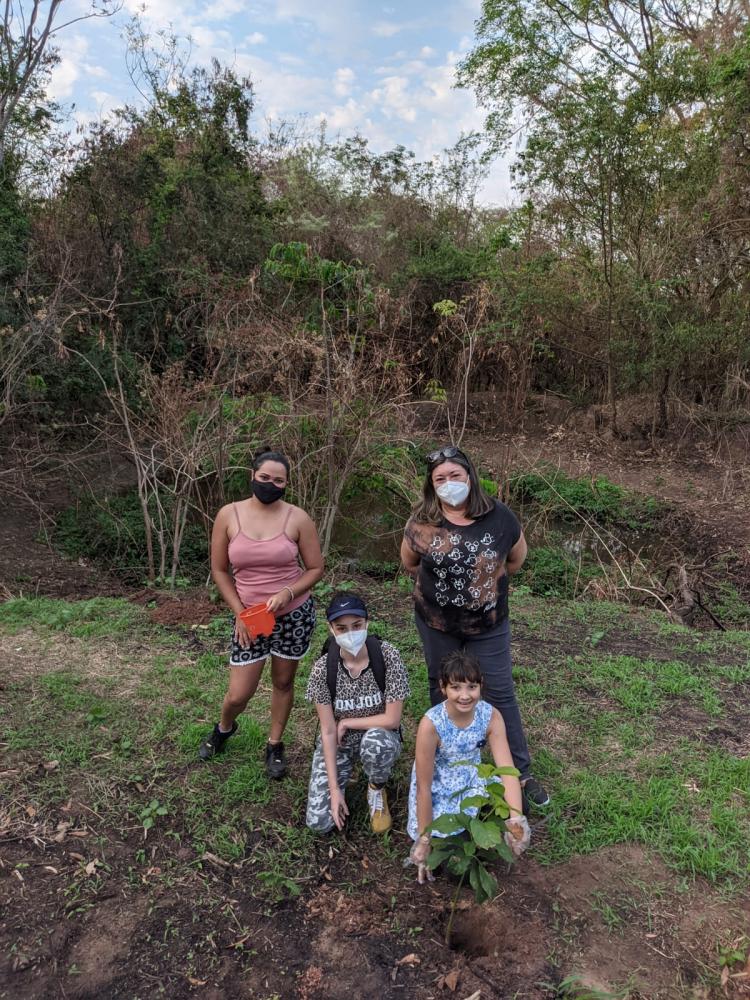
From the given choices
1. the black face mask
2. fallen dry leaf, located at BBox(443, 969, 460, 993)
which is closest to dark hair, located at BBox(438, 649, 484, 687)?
fallen dry leaf, located at BBox(443, 969, 460, 993)

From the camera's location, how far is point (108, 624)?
558cm

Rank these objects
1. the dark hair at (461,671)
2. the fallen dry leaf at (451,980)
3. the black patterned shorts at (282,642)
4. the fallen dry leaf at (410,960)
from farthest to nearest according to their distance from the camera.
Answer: the black patterned shorts at (282,642), the dark hair at (461,671), the fallen dry leaf at (410,960), the fallen dry leaf at (451,980)

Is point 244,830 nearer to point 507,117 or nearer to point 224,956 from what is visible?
point 224,956

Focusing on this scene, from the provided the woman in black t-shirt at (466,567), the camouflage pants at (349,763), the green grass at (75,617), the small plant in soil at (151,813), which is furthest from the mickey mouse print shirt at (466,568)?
the green grass at (75,617)

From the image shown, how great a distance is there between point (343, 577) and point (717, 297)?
999 cm

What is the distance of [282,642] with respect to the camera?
3385 millimetres

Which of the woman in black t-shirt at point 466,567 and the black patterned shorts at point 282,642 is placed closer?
the woman in black t-shirt at point 466,567

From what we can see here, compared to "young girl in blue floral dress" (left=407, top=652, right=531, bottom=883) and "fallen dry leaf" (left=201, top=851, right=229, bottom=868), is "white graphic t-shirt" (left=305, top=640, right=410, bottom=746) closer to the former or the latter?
"young girl in blue floral dress" (left=407, top=652, right=531, bottom=883)

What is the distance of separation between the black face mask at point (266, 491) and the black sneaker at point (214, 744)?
124 centimetres

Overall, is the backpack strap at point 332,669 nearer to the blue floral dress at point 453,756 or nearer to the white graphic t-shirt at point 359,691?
the white graphic t-shirt at point 359,691

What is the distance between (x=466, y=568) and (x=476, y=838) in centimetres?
107

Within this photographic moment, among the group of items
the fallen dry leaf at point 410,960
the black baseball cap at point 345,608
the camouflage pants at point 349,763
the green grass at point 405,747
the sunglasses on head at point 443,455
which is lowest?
the fallen dry leaf at point 410,960

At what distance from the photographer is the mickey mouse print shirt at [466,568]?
9.90 ft

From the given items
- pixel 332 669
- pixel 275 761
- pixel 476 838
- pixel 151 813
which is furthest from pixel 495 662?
pixel 151 813
